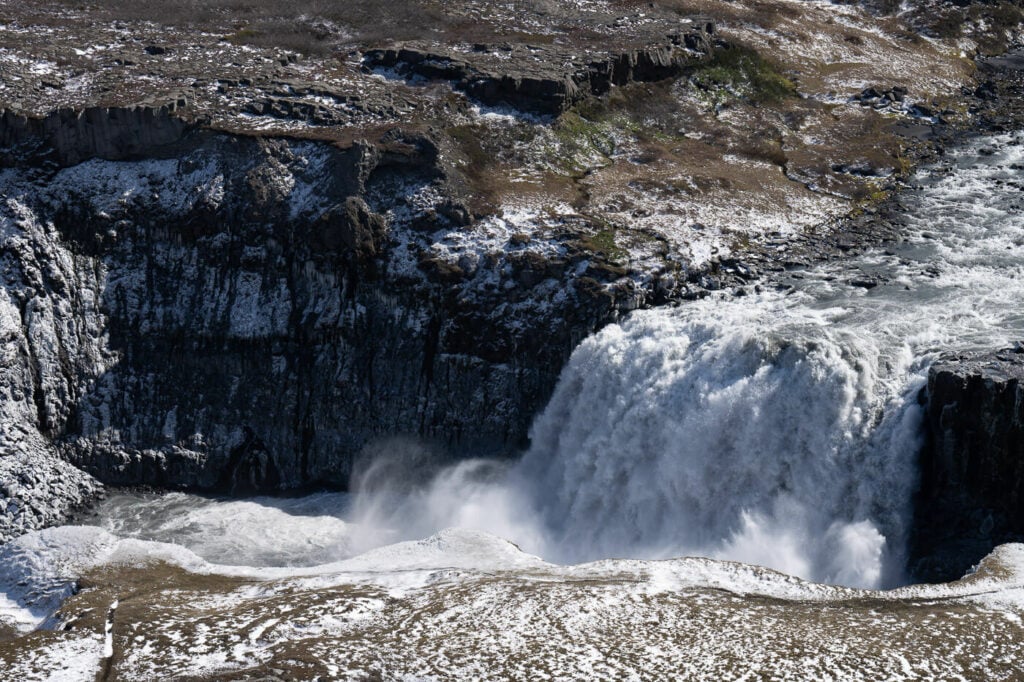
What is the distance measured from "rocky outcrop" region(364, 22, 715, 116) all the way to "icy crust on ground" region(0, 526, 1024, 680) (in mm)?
26768

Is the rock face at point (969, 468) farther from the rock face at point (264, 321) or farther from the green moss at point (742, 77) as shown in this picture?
the green moss at point (742, 77)

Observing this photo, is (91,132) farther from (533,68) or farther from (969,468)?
(969,468)

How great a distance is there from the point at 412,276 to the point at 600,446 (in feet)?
33.5

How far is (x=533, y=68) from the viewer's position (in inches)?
2219

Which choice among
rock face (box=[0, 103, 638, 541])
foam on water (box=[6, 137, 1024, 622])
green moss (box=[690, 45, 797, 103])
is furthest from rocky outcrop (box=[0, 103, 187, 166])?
green moss (box=[690, 45, 797, 103])

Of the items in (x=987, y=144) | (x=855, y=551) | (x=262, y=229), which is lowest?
(x=855, y=551)

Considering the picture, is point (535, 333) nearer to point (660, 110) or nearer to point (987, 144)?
point (660, 110)

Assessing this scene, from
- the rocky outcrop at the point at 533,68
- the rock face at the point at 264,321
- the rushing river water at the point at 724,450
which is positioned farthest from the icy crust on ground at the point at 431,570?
the rocky outcrop at the point at 533,68

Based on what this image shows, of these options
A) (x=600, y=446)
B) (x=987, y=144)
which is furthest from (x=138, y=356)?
(x=987, y=144)

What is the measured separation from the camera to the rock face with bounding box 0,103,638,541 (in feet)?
143

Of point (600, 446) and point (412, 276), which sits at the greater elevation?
point (412, 276)

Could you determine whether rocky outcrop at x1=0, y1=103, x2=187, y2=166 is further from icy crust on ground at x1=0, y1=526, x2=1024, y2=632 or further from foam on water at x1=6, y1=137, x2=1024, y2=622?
icy crust on ground at x1=0, y1=526, x2=1024, y2=632

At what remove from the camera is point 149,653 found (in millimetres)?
29594

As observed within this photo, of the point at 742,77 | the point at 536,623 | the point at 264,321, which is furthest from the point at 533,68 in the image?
the point at 536,623
